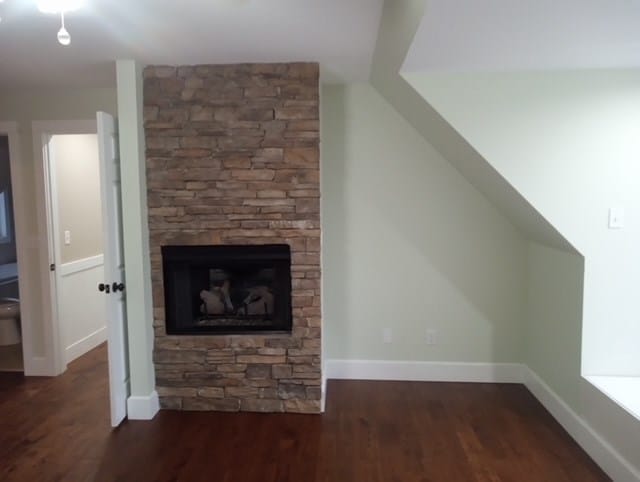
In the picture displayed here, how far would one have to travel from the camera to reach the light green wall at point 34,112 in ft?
11.5

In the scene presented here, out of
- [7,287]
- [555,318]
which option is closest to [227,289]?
[555,318]

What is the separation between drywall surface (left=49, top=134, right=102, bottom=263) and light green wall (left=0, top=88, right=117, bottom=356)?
0.20 meters

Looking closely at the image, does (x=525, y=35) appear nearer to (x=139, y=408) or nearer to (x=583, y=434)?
(x=583, y=434)

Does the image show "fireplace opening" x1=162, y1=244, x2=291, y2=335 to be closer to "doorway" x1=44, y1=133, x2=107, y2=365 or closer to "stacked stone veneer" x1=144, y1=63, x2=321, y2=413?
"stacked stone veneer" x1=144, y1=63, x2=321, y2=413

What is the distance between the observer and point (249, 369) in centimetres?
299

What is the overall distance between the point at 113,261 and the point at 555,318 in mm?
2903

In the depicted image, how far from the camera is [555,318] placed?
293cm

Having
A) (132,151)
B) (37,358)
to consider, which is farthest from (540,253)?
(37,358)

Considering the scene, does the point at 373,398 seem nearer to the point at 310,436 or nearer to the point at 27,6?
the point at 310,436

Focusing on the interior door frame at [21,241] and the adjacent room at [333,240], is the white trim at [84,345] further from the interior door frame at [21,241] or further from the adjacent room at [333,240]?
the interior door frame at [21,241]

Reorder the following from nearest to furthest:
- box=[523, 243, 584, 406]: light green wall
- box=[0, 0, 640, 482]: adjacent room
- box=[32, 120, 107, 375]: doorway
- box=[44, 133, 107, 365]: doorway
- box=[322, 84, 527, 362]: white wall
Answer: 1. box=[0, 0, 640, 482]: adjacent room
2. box=[523, 243, 584, 406]: light green wall
3. box=[322, 84, 527, 362]: white wall
4. box=[32, 120, 107, 375]: doorway
5. box=[44, 133, 107, 365]: doorway

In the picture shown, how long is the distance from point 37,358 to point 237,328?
1971mm

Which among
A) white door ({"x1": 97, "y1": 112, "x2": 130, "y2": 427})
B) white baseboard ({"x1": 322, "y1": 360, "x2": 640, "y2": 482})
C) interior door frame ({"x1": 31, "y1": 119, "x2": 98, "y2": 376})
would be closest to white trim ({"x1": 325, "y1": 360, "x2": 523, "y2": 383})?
white baseboard ({"x1": 322, "y1": 360, "x2": 640, "y2": 482})

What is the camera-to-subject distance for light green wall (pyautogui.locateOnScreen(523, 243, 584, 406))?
8.72ft
